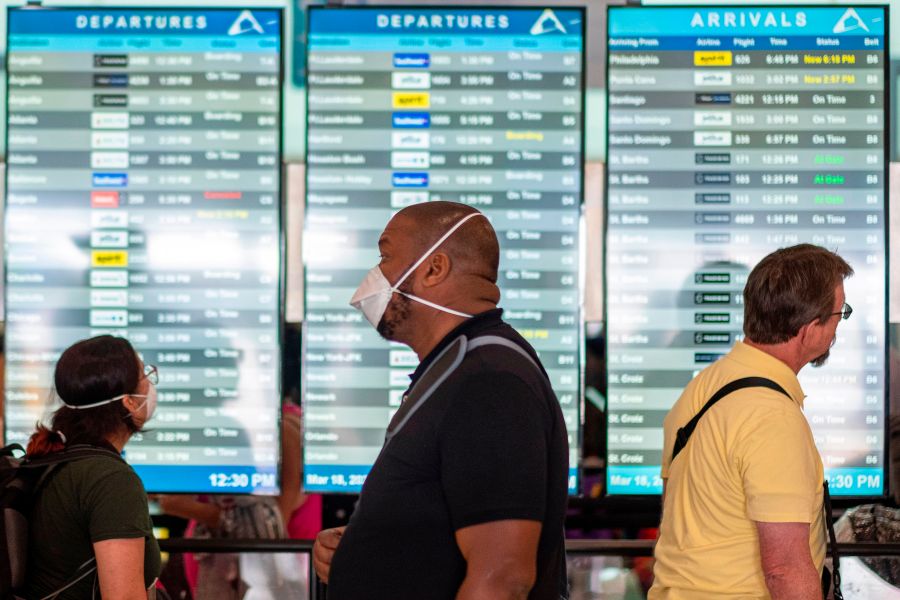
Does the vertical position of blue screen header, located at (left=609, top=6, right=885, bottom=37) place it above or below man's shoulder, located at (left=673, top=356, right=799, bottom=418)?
above

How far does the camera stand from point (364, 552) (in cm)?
186

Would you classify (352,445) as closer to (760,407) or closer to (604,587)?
(604,587)

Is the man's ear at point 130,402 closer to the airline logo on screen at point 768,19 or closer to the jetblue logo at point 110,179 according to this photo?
the jetblue logo at point 110,179

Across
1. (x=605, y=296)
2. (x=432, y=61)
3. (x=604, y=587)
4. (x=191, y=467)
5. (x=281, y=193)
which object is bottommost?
(x=604, y=587)

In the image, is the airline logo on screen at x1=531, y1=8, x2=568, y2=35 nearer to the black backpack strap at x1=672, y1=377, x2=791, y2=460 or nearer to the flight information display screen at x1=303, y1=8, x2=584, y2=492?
the flight information display screen at x1=303, y1=8, x2=584, y2=492

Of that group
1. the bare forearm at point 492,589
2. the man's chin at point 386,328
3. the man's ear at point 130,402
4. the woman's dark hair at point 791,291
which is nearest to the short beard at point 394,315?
the man's chin at point 386,328

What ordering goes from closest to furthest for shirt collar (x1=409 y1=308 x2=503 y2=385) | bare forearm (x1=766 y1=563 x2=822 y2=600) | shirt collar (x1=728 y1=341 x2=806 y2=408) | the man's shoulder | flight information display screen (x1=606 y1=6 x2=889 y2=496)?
shirt collar (x1=409 y1=308 x2=503 y2=385) → bare forearm (x1=766 y1=563 x2=822 y2=600) → the man's shoulder → shirt collar (x1=728 y1=341 x2=806 y2=408) → flight information display screen (x1=606 y1=6 x2=889 y2=496)

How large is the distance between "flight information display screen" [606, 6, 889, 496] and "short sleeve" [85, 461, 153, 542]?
1669 millimetres

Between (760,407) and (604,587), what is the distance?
1.67 meters

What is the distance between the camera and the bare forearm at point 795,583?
79.6 inches

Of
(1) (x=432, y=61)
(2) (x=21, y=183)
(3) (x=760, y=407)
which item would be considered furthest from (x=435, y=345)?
(2) (x=21, y=183)

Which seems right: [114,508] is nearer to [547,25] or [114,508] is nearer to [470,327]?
[470,327]

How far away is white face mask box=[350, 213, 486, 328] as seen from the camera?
1.97m

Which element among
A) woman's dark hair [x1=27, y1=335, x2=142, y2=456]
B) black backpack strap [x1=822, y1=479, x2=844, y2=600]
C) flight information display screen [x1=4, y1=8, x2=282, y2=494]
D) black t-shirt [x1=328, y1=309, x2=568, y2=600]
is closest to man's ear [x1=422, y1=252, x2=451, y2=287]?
black t-shirt [x1=328, y1=309, x2=568, y2=600]
